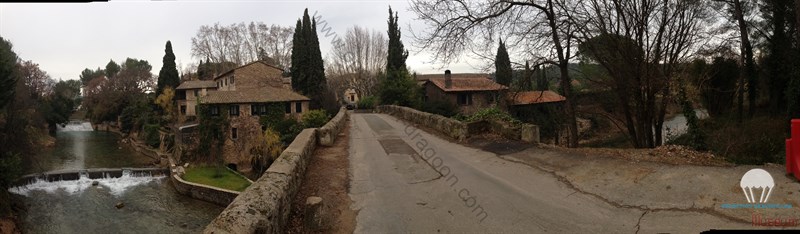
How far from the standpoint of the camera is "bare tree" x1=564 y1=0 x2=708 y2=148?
14.9 metres

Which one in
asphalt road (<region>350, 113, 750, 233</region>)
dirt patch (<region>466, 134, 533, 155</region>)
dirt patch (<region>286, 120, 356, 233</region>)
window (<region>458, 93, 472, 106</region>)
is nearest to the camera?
asphalt road (<region>350, 113, 750, 233</region>)

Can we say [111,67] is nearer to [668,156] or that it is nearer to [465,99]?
[465,99]

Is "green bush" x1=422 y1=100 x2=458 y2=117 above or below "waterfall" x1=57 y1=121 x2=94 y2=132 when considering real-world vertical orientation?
above

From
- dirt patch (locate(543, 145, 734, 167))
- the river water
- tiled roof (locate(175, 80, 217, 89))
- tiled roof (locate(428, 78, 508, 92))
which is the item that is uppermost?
tiled roof (locate(175, 80, 217, 89))

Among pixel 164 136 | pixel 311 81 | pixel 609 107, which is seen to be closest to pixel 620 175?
pixel 609 107

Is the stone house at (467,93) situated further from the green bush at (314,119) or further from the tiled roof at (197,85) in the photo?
the tiled roof at (197,85)

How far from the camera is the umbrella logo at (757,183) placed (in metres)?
5.73

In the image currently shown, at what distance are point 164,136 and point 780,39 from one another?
5164 centimetres

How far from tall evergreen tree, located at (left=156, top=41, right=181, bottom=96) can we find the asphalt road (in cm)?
5864

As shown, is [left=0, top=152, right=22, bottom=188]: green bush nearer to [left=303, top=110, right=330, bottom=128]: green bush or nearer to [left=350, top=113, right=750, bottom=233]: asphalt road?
[left=303, top=110, right=330, bottom=128]: green bush

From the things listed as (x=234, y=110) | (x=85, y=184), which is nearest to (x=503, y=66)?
(x=234, y=110)

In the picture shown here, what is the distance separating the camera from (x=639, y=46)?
14.9m

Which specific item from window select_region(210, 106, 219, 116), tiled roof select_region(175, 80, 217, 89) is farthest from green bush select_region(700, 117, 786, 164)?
tiled roof select_region(175, 80, 217, 89)

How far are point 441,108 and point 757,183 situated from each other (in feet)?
101
